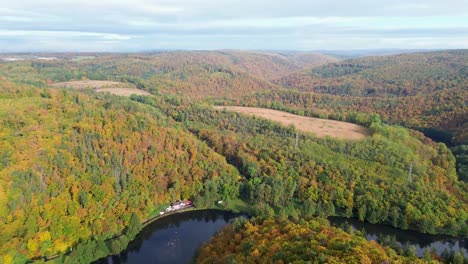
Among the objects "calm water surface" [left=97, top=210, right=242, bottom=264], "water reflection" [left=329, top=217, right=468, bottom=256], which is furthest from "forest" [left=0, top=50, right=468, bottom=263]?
"calm water surface" [left=97, top=210, right=242, bottom=264]

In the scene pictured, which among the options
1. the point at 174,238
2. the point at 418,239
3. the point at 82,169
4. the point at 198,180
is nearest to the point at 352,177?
the point at 418,239

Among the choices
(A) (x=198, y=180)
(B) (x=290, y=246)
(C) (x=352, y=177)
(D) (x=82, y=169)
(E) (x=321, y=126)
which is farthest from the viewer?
(E) (x=321, y=126)

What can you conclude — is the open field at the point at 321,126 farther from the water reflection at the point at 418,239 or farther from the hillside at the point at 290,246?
the hillside at the point at 290,246

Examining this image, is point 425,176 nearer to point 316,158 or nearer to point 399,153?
point 399,153

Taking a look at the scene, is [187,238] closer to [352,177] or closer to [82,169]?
[82,169]

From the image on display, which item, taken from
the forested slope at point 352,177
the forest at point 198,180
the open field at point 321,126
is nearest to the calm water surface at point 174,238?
the forest at point 198,180

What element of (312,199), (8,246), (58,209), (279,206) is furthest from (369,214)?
(8,246)
